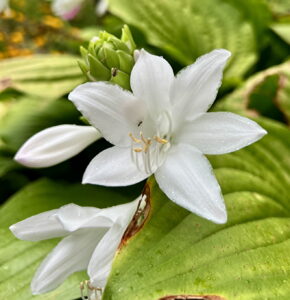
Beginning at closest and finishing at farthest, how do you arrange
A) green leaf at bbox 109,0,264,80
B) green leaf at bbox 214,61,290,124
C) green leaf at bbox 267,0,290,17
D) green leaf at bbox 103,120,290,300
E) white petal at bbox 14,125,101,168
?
1. green leaf at bbox 103,120,290,300
2. white petal at bbox 14,125,101,168
3. green leaf at bbox 214,61,290,124
4. green leaf at bbox 109,0,264,80
5. green leaf at bbox 267,0,290,17

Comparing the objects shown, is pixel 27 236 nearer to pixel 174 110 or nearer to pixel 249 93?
pixel 174 110

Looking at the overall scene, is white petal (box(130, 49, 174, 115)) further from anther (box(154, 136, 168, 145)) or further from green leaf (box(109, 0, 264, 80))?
green leaf (box(109, 0, 264, 80))

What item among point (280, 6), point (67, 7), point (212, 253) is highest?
point (212, 253)

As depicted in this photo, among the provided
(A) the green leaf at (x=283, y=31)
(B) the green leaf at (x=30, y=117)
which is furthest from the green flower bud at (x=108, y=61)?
(A) the green leaf at (x=283, y=31)

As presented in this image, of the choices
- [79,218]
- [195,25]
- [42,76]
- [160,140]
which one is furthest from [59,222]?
[195,25]

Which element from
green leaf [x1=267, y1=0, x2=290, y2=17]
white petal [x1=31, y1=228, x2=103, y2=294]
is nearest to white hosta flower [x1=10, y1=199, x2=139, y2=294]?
white petal [x1=31, y1=228, x2=103, y2=294]

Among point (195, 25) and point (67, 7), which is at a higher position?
point (195, 25)

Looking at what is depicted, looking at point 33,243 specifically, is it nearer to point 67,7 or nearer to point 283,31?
point 283,31
